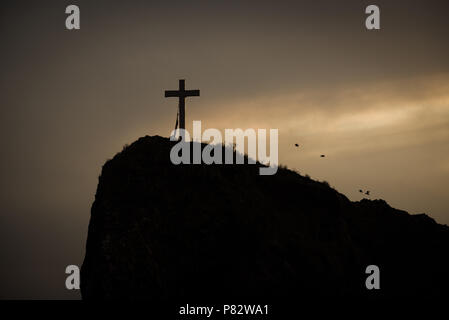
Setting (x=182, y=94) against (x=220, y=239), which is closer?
(x=220, y=239)

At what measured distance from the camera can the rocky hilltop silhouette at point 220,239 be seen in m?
29.2

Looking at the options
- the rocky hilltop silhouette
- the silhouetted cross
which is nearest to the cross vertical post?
the silhouetted cross

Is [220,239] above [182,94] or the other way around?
the other way around

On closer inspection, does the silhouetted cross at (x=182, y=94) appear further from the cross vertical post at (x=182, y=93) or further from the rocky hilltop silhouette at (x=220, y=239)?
the rocky hilltop silhouette at (x=220, y=239)

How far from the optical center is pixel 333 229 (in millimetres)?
35156

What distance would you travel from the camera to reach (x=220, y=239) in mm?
30469

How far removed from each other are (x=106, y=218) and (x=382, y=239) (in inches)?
698

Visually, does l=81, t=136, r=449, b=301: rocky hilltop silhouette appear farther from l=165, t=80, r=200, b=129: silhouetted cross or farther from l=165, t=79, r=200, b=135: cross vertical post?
l=165, t=79, r=200, b=135: cross vertical post

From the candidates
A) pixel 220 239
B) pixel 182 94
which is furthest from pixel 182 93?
pixel 220 239

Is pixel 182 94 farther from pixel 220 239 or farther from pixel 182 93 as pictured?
pixel 220 239

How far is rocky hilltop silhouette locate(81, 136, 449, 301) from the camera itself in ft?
95.7

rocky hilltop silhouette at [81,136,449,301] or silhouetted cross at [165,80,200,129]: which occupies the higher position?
silhouetted cross at [165,80,200,129]
